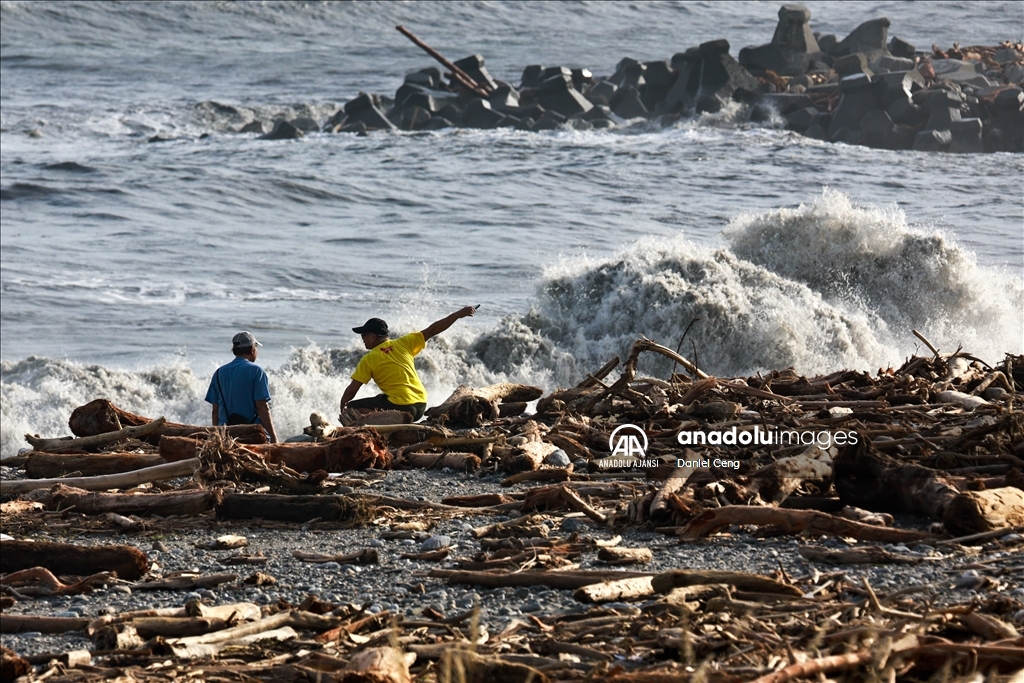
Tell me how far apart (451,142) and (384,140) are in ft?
7.49

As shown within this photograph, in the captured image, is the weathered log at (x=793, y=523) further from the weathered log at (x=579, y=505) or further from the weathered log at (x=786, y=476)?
Result: the weathered log at (x=579, y=505)

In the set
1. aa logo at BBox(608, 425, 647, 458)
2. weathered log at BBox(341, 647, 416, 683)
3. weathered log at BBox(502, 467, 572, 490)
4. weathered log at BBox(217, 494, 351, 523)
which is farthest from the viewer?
aa logo at BBox(608, 425, 647, 458)

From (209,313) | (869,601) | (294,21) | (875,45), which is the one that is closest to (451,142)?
(875,45)

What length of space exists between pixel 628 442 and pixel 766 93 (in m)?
31.6

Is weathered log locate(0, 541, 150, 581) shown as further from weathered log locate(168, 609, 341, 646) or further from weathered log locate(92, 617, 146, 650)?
weathered log locate(168, 609, 341, 646)

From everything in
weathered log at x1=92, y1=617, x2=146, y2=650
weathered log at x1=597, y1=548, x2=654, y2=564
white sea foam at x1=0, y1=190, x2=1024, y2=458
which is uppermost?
weathered log at x1=597, y1=548, x2=654, y2=564

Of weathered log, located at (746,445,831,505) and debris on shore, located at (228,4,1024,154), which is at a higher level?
debris on shore, located at (228,4,1024,154)

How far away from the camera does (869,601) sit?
3.64 m

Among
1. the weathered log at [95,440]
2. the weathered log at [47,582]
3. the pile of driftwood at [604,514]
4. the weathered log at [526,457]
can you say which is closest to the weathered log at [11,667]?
the pile of driftwood at [604,514]

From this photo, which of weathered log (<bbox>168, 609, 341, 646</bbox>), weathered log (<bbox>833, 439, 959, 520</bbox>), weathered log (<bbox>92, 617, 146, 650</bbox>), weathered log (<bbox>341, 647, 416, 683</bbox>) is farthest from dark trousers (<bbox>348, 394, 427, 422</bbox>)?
weathered log (<bbox>341, 647, 416, 683</bbox>)

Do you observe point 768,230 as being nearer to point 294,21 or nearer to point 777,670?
point 777,670

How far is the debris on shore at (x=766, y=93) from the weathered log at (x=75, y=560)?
29089 millimetres

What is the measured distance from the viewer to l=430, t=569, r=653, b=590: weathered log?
4.22m

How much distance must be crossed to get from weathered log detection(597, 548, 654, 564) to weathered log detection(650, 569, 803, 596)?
59cm
